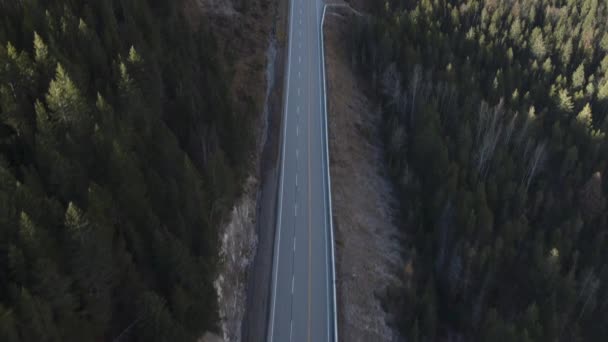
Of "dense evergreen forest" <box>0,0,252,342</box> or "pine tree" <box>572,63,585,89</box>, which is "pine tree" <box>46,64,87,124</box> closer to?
"dense evergreen forest" <box>0,0,252,342</box>

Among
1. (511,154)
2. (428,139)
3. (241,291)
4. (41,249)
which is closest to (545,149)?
(511,154)

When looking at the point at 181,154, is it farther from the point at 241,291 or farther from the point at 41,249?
the point at 41,249

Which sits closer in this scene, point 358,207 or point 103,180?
point 103,180

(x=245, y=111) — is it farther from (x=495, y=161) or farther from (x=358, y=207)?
(x=495, y=161)

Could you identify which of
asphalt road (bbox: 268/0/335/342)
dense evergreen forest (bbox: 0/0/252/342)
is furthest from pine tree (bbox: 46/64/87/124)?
asphalt road (bbox: 268/0/335/342)

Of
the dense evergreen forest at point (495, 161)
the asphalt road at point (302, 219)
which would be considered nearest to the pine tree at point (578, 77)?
the dense evergreen forest at point (495, 161)

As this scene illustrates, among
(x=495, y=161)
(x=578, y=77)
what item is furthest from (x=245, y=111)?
(x=578, y=77)

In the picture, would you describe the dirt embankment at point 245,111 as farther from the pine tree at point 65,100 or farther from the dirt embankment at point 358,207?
the pine tree at point 65,100
